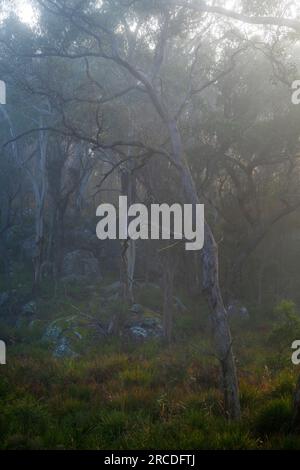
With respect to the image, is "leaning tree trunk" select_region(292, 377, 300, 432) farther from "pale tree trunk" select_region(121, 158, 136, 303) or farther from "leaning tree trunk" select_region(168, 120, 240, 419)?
"pale tree trunk" select_region(121, 158, 136, 303)

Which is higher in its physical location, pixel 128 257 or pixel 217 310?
pixel 128 257

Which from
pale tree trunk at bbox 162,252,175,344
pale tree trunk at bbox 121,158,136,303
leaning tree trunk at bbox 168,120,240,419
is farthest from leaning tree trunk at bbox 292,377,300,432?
pale tree trunk at bbox 121,158,136,303

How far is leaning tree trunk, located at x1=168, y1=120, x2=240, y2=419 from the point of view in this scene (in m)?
7.96

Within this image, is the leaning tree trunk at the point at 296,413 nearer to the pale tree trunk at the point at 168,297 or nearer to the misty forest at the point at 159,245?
the misty forest at the point at 159,245

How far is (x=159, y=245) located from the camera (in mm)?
21391

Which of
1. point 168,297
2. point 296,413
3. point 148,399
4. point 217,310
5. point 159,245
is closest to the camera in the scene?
point 296,413

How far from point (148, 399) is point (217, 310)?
7.86ft

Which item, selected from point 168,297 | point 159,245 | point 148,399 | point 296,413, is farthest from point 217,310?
point 159,245

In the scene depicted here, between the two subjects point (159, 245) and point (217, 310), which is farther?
point (159, 245)

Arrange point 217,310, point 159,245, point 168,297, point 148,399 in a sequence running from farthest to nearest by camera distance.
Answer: point 159,245
point 168,297
point 148,399
point 217,310

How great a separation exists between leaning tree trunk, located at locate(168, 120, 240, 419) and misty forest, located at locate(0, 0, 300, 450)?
0.02 meters

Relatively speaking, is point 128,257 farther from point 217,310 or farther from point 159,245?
point 217,310

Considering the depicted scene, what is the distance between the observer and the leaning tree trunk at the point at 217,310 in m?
7.96
